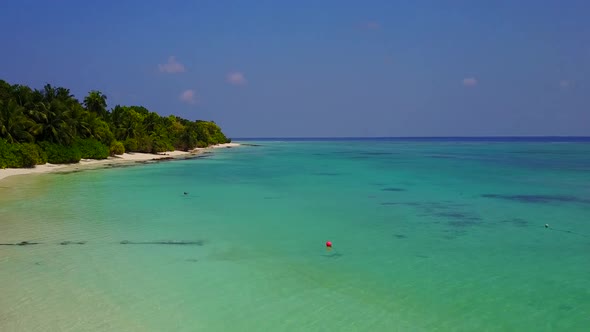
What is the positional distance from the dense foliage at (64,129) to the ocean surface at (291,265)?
2349 cm

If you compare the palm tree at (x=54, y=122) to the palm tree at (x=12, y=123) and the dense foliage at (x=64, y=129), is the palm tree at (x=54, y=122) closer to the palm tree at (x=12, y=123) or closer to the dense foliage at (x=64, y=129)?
the dense foliage at (x=64, y=129)

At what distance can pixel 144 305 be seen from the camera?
1017 centimetres

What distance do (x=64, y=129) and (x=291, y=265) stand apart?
4873cm

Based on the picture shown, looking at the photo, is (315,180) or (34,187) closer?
(34,187)

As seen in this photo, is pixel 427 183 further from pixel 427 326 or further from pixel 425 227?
pixel 427 326

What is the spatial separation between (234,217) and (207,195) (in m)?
9.04

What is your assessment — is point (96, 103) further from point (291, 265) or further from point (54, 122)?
point (291, 265)

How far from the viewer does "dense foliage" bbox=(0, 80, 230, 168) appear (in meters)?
47.4

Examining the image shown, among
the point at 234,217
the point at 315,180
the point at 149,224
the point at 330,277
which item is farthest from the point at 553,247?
the point at 315,180

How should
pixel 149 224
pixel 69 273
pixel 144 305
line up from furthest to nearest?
1. pixel 149 224
2. pixel 69 273
3. pixel 144 305

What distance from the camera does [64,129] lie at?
54344 millimetres

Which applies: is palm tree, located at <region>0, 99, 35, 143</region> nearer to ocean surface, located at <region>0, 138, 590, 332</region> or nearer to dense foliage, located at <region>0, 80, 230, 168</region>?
dense foliage, located at <region>0, 80, 230, 168</region>

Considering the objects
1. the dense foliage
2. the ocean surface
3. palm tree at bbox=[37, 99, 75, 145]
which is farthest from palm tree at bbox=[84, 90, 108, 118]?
the ocean surface

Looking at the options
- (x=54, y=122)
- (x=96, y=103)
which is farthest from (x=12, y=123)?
(x=96, y=103)
